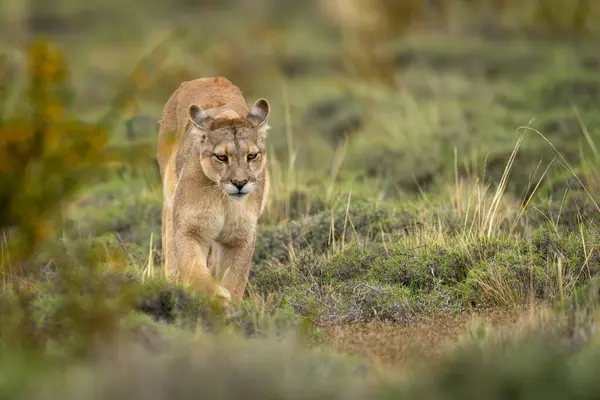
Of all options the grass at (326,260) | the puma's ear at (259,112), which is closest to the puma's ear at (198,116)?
the puma's ear at (259,112)

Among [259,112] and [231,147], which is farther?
[259,112]

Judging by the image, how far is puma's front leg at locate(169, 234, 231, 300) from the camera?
8.95 metres

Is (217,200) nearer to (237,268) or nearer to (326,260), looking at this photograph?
Result: (237,268)

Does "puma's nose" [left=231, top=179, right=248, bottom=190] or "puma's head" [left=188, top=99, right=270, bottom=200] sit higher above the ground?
"puma's head" [left=188, top=99, right=270, bottom=200]

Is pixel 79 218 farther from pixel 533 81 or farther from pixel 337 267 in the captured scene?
pixel 533 81

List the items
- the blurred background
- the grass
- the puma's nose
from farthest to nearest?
the blurred background, the puma's nose, the grass

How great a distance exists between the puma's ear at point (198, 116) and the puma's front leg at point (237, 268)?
3.27 feet

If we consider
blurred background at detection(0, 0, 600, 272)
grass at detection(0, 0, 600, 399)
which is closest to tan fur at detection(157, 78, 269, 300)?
grass at detection(0, 0, 600, 399)

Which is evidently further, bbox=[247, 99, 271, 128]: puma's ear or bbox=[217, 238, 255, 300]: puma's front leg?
bbox=[247, 99, 271, 128]: puma's ear

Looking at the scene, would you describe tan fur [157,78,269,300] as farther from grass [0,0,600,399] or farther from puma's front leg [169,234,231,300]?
grass [0,0,600,399]

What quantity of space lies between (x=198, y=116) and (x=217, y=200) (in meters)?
0.70

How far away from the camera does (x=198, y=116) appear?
9461mm

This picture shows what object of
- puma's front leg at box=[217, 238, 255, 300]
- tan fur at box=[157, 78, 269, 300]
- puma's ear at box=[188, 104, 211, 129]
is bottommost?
puma's front leg at box=[217, 238, 255, 300]

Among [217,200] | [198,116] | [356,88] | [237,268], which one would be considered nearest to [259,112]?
[198,116]
